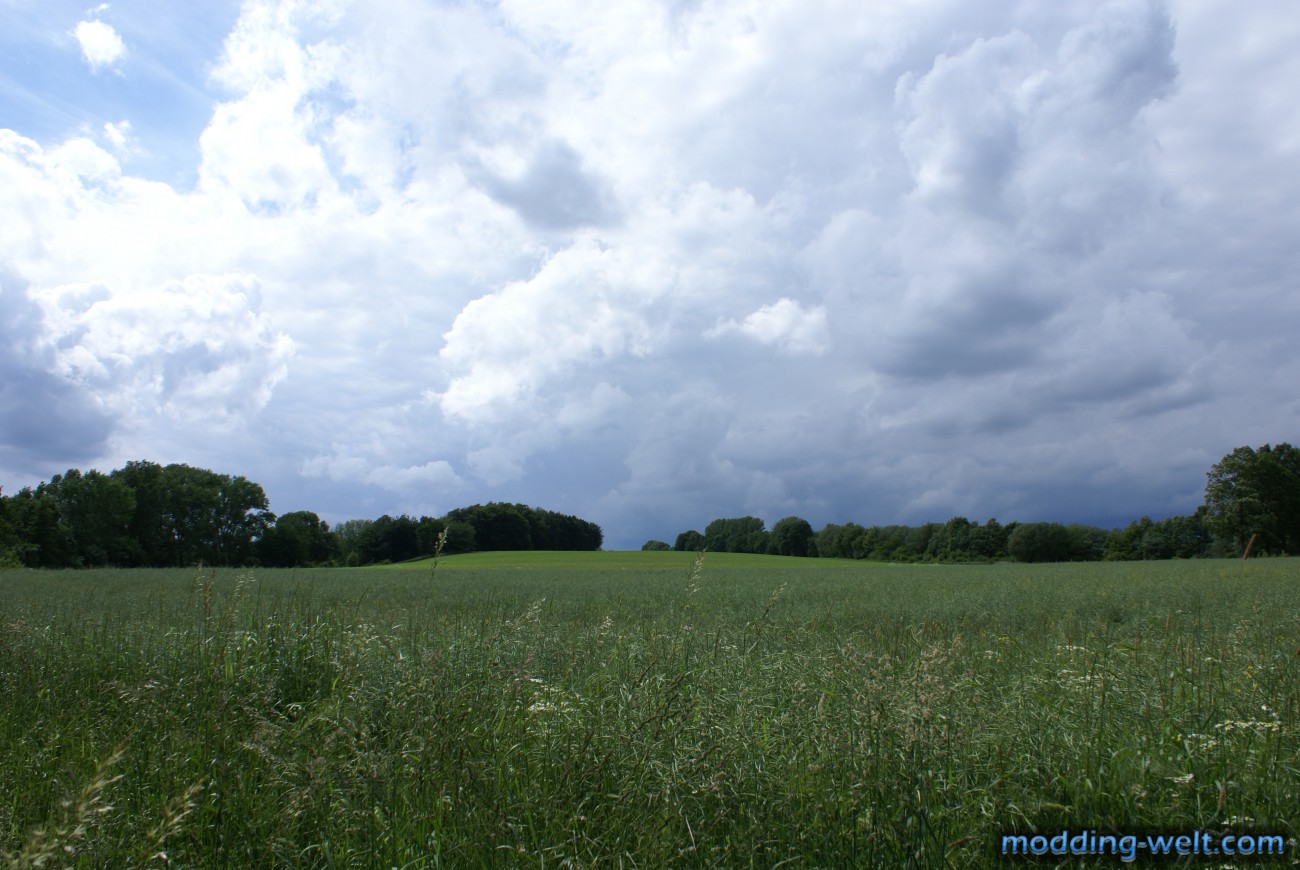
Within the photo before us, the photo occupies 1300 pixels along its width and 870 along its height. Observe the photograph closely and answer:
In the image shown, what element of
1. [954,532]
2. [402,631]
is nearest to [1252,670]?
[402,631]

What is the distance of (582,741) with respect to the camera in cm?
355

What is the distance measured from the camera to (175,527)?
7769 centimetres

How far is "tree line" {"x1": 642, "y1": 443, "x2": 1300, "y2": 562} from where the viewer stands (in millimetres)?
66000

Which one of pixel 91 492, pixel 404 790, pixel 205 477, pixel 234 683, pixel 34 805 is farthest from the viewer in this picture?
pixel 205 477

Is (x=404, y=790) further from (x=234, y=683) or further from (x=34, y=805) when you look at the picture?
(x=234, y=683)

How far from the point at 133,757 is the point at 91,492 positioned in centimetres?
8623

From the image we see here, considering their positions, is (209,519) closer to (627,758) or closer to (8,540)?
(8,540)

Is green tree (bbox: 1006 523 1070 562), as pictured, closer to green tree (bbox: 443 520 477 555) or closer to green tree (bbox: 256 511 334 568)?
green tree (bbox: 443 520 477 555)

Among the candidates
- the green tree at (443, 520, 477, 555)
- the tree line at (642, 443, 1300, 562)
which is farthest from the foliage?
the green tree at (443, 520, 477, 555)

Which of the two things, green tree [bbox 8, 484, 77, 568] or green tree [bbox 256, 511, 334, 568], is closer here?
green tree [bbox 8, 484, 77, 568]

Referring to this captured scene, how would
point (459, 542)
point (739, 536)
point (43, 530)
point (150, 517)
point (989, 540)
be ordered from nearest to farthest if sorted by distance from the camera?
point (43, 530) → point (150, 517) → point (459, 542) → point (989, 540) → point (739, 536)

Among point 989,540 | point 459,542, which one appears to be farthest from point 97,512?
point 989,540

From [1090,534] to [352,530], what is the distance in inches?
4915

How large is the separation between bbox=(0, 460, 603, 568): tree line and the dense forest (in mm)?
127
